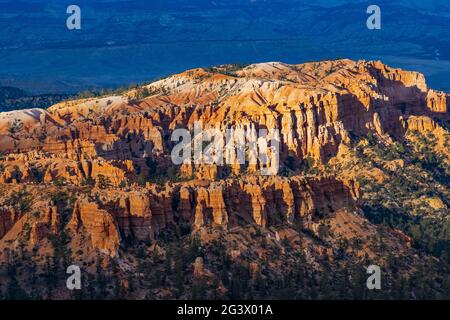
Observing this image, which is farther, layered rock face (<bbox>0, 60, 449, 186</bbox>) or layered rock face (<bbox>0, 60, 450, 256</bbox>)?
layered rock face (<bbox>0, 60, 449, 186</bbox>)

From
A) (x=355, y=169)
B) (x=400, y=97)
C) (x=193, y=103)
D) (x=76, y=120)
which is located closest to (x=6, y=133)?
(x=76, y=120)

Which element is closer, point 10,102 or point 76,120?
point 76,120

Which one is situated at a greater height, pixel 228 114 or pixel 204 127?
pixel 228 114

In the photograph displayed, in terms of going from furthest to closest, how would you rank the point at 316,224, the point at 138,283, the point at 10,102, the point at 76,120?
the point at 10,102
the point at 76,120
the point at 316,224
the point at 138,283

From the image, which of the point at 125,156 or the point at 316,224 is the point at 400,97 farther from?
the point at 316,224

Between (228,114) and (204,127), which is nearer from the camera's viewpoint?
(204,127)

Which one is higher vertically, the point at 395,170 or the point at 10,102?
the point at 10,102

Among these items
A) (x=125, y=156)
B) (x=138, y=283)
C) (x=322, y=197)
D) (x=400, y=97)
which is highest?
(x=400, y=97)

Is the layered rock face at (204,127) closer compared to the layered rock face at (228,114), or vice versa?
the layered rock face at (204,127)
